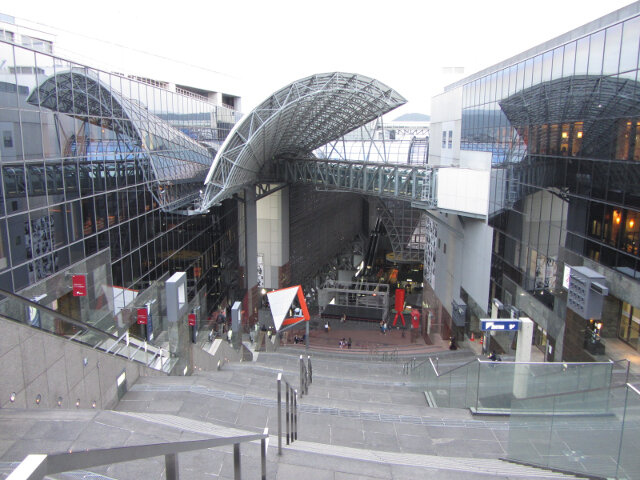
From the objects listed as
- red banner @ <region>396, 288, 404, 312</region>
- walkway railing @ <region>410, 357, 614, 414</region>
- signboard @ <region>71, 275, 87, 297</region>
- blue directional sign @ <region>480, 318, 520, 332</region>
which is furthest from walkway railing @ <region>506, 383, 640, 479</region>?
red banner @ <region>396, 288, 404, 312</region>

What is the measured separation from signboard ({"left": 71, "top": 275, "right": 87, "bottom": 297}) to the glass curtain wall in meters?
15.5

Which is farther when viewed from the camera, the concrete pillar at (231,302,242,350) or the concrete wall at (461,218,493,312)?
the concrete wall at (461,218,493,312)

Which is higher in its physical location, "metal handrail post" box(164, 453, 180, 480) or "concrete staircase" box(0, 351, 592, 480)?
"metal handrail post" box(164, 453, 180, 480)

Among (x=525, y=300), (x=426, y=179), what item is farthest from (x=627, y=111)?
(x=426, y=179)

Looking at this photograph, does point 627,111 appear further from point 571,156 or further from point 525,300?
point 525,300

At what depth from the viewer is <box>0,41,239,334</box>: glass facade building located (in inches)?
499

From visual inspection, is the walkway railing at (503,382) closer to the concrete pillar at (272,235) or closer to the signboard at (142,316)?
the signboard at (142,316)

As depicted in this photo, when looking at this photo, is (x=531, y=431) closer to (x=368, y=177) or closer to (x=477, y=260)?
(x=477, y=260)

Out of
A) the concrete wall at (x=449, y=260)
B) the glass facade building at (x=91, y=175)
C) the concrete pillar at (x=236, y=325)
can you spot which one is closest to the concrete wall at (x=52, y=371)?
the glass facade building at (x=91, y=175)

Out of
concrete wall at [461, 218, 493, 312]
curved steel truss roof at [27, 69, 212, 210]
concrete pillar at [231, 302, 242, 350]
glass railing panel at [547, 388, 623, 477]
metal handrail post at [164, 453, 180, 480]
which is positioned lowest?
concrete pillar at [231, 302, 242, 350]

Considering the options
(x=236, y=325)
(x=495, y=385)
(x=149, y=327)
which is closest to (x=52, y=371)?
(x=149, y=327)

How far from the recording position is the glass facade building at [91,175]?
41.5ft

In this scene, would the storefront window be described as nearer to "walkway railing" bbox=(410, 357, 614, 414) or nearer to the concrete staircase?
"walkway railing" bbox=(410, 357, 614, 414)

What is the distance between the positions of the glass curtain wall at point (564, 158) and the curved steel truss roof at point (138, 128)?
1440cm
